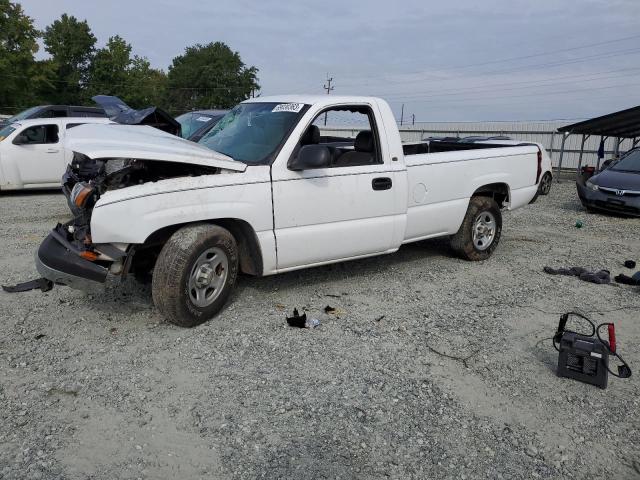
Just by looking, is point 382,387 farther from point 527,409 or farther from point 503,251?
point 503,251

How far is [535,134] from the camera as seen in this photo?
24.9 m

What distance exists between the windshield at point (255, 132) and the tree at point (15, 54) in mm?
47459

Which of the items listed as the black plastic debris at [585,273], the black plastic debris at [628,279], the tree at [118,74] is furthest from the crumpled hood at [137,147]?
the tree at [118,74]

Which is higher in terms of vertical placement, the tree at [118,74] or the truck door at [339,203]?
the tree at [118,74]

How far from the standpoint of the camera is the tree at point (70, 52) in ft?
193

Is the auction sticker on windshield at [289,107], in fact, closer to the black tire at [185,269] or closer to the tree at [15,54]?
the black tire at [185,269]

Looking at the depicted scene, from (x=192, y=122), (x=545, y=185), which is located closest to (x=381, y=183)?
(x=192, y=122)

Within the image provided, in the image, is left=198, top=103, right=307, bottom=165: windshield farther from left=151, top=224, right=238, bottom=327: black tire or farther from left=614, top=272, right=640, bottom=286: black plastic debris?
left=614, top=272, right=640, bottom=286: black plastic debris

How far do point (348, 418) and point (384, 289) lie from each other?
8.27 ft

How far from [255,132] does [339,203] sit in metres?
1.06

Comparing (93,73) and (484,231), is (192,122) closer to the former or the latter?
(484,231)

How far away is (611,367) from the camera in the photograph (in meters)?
4.04

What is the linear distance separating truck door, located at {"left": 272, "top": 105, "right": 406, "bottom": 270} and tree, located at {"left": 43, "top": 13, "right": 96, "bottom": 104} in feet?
200

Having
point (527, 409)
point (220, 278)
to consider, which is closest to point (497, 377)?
point (527, 409)
